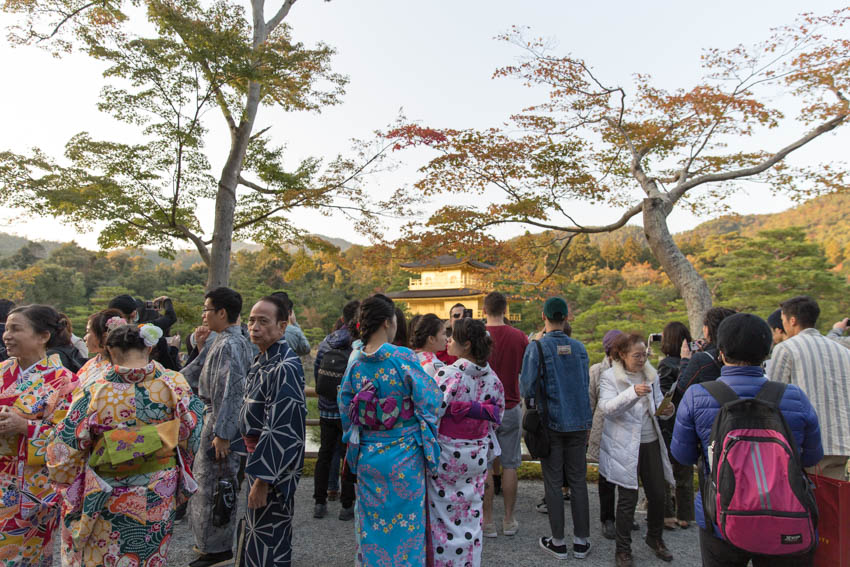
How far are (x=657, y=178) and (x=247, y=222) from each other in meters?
7.48

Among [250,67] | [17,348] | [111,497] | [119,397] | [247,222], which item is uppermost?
[250,67]

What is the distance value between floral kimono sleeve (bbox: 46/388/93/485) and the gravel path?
55.2 inches

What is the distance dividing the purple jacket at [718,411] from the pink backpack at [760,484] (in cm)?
9

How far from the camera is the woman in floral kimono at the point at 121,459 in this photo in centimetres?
207

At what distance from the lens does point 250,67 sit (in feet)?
22.7

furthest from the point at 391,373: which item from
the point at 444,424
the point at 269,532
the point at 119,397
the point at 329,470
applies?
the point at 329,470

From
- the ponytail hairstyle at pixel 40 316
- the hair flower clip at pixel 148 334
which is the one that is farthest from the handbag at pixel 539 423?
the ponytail hairstyle at pixel 40 316

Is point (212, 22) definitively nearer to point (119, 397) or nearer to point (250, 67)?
point (250, 67)

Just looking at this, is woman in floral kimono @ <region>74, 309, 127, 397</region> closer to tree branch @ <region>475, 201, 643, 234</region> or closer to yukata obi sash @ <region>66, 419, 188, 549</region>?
yukata obi sash @ <region>66, 419, 188, 549</region>

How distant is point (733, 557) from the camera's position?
1850 mm

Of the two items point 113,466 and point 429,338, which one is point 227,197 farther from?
point 113,466

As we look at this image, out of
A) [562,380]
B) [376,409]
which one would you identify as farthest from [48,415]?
[562,380]

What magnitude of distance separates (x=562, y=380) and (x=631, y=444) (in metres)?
0.61

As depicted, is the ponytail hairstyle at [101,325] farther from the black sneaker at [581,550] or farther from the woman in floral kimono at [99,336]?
the black sneaker at [581,550]
